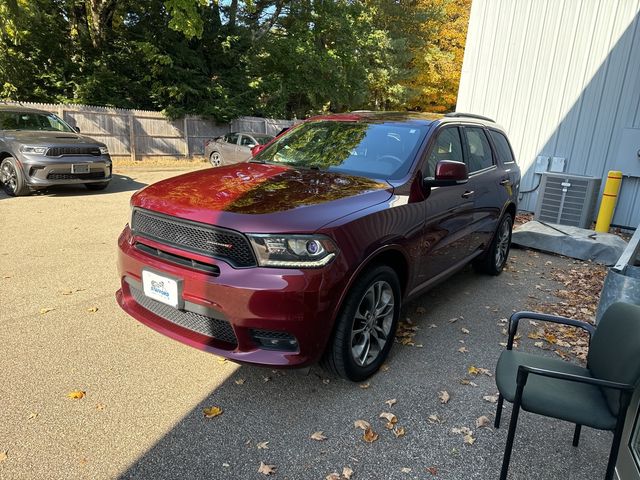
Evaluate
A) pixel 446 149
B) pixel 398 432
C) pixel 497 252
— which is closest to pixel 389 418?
pixel 398 432

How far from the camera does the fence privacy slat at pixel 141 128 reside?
14859 mm

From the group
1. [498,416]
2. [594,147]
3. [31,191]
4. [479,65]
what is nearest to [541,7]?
[479,65]

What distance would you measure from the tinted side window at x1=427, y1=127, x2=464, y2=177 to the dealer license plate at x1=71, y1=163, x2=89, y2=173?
753cm

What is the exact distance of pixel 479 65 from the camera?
10023mm

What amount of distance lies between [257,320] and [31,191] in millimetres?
8468

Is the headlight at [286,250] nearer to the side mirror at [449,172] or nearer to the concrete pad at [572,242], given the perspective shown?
the side mirror at [449,172]

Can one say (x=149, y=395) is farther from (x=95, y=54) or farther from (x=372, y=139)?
(x=95, y=54)

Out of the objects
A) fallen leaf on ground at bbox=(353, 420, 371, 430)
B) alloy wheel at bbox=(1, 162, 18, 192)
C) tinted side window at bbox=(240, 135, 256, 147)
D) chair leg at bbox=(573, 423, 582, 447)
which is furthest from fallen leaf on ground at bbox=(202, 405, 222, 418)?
tinted side window at bbox=(240, 135, 256, 147)

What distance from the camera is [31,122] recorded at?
941 centimetres

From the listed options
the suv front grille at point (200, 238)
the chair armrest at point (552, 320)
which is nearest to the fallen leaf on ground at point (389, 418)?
the chair armrest at point (552, 320)

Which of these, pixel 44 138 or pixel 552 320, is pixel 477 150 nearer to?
pixel 552 320

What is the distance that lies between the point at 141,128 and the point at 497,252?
14.8 meters

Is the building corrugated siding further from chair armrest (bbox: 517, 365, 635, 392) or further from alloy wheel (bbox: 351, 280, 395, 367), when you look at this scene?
chair armrest (bbox: 517, 365, 635, 392)

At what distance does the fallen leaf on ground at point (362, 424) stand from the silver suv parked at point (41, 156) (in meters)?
8.11
